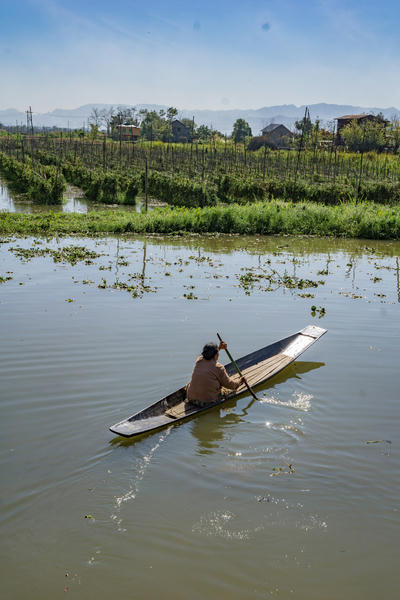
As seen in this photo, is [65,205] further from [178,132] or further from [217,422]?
[178,132]

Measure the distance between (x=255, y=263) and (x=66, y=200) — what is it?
18.0 metres

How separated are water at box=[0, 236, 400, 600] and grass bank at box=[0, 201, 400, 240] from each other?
1007 cm

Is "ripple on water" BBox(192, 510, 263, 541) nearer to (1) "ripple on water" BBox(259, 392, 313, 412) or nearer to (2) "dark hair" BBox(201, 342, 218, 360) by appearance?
(2) "dark hair" BBox(201, 342, 218, 360)

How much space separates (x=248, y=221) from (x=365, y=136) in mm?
37791

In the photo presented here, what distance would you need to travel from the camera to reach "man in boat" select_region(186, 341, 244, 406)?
258 inches

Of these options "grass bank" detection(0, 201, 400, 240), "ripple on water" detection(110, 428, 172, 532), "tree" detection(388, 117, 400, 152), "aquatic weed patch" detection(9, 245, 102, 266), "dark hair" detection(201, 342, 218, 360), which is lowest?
"ripple on water" detection(110, 428, 172, 532)

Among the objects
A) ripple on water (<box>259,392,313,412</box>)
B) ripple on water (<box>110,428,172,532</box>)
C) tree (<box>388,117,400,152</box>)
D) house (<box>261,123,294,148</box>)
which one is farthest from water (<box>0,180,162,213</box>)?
house (<box>261,123,294,148</box>)

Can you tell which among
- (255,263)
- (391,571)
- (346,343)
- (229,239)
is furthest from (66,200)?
(391,571)

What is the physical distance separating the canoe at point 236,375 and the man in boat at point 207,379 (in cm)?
10

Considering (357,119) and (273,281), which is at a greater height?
(357,119)

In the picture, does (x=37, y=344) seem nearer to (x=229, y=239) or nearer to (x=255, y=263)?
(x=255, y=263)

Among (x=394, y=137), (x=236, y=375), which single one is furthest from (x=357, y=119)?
(x=236, y=375)

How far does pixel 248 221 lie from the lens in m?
22.3

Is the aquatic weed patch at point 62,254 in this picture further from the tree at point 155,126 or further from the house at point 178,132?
the house at point 178,132
